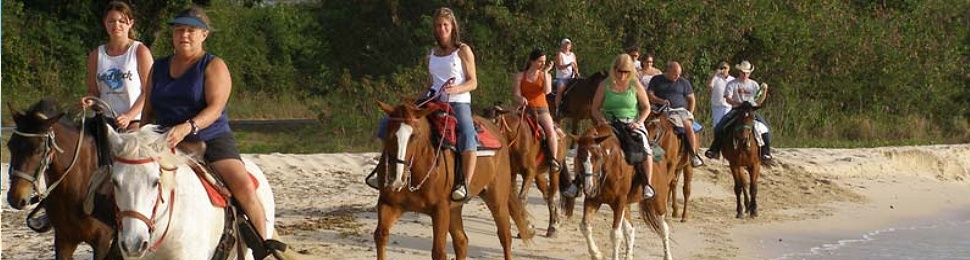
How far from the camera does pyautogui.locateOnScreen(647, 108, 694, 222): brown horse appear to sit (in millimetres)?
15195

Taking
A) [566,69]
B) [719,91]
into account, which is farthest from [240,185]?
[719,91]

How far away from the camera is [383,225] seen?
1080 cm

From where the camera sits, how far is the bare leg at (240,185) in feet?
25.0

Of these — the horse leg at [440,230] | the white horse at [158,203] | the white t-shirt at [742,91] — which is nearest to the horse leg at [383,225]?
the horse leg at [440,230]

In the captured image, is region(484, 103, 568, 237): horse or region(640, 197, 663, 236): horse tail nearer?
region(640, 197, 663, 236): horse tail

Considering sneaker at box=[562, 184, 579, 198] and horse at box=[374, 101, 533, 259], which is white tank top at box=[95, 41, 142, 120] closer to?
horse at box=[374, 101, 533, 259]

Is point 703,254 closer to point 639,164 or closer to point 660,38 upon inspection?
point 639,164

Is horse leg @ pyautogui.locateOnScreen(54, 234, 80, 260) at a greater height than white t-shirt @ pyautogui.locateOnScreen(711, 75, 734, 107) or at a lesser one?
greater

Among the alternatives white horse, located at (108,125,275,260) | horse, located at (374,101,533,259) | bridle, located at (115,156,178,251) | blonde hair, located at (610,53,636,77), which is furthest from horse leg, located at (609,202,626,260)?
bridle, located at (115,156,178,251)

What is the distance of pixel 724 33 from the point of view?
1219 inches

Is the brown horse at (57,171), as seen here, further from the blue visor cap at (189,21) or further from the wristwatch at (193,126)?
the blue visor cap at (189,21)

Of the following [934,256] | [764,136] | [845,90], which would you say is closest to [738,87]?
[764,136]

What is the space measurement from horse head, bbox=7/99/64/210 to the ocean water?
9.02 metres

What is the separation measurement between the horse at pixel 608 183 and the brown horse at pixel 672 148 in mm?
938
